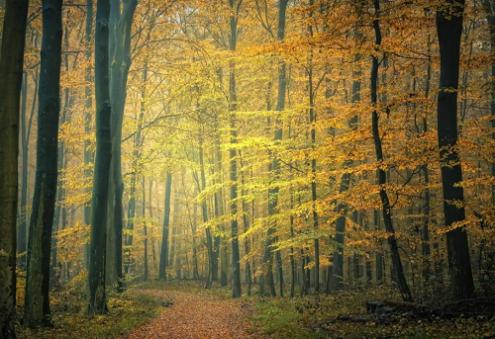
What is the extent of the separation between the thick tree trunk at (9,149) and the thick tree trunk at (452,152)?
9607 mm

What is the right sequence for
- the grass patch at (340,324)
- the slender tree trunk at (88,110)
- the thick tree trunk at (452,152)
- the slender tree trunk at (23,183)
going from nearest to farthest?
the grass patch at (340,324) < the thick tree trunk at (452,152) < the slender tree trunk at (88,110) < the slender tree trunk at (23,183)

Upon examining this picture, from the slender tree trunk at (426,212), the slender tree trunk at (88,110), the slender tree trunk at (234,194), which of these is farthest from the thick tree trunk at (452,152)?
the slender tree trunk at (88,110)

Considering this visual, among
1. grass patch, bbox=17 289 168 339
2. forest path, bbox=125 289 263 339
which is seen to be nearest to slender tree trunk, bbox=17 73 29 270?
grass patch, bbox=17 289 168 339

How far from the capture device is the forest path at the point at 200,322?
981 centimetres

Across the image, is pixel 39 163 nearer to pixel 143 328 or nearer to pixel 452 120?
pixel 143 328

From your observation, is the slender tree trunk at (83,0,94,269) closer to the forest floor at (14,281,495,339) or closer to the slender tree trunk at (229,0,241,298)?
the forest floor at (14,281,495,339)

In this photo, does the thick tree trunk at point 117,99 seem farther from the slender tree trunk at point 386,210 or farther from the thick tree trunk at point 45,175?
the slender tree trunk at point 386,210

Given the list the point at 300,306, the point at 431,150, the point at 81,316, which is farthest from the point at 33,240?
the point at 431,150

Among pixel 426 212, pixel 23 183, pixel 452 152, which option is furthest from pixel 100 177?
pixel 23 183

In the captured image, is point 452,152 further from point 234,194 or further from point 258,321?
point 234,194

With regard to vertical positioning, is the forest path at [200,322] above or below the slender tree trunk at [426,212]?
below

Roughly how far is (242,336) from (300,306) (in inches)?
133

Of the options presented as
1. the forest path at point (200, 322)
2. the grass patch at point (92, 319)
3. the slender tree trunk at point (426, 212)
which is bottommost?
the forest path at point (200, 322)

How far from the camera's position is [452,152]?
33.6 ft
